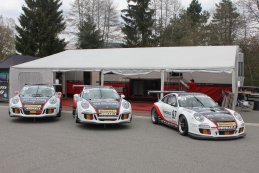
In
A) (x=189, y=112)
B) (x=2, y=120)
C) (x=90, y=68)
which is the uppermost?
(x=90, y=68)

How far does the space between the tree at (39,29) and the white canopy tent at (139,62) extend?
62.8 ft

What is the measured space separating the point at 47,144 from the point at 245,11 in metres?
32.8

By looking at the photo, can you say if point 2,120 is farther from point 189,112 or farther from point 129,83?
point 129,83

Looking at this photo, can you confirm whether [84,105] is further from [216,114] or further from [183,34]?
[183,34]

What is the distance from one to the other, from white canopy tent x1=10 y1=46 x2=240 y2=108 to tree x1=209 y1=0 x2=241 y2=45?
21797mm

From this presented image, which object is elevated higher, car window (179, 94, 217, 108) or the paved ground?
car window (179, 94, 217, 108)

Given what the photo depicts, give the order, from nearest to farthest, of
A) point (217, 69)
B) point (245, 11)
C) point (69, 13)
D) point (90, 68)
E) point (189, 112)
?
point (189, 112) < point (217, 69) < point (90, 68) < point (245, 11) < point (69, 13)

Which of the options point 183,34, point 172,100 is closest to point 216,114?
point 172,100

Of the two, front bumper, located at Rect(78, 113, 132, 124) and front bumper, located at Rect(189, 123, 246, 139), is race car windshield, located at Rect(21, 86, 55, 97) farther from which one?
front bumper, located at Rect(189, 123, 246, 139)

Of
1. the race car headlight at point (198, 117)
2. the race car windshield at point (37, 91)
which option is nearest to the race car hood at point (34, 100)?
the race car windshield at point (37, 91)

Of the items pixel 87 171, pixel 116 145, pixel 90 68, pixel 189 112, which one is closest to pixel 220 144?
pixel 189 112

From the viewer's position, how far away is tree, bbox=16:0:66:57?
41.2 meters

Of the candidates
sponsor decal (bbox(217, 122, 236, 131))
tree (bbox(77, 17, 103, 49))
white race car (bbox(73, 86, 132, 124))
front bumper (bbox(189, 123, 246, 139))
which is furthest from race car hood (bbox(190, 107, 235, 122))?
tree (bbox(77, 17, 103, 49))

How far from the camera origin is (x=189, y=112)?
999cm
